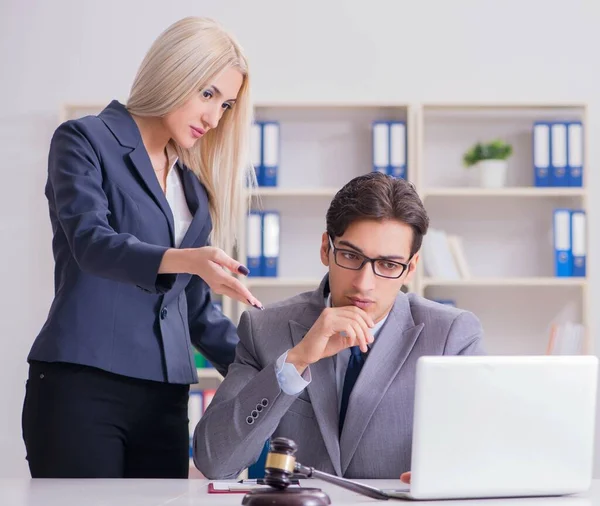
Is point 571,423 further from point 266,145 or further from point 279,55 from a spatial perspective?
point 279,55

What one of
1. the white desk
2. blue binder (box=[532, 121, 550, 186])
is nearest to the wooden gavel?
the white desk

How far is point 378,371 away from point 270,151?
239 cm

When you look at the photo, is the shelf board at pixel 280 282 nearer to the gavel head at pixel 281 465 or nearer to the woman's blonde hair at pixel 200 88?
the woman's blonde hair at pixel 200 88

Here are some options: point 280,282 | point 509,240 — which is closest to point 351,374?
point 280,282

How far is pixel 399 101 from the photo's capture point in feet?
13.9

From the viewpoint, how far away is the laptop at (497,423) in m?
1.34

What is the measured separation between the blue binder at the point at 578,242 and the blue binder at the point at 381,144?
0.90m

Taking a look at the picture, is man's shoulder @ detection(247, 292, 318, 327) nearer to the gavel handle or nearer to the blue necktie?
the blue necktie

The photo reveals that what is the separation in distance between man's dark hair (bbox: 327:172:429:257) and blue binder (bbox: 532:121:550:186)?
227cm

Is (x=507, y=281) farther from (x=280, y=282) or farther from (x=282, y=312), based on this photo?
(x=282, y=312)

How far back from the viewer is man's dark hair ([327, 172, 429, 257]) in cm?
197

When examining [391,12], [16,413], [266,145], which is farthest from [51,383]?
[391,12]

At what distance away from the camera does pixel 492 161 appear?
4176 mm

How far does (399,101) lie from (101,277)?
8.94 ft
